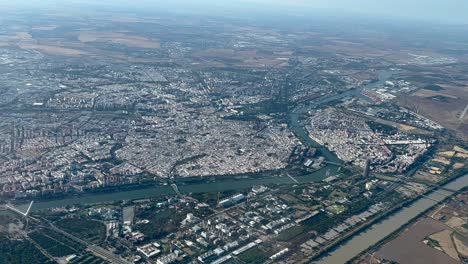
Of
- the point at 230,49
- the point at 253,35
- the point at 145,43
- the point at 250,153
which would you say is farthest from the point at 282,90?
the point at 253,35

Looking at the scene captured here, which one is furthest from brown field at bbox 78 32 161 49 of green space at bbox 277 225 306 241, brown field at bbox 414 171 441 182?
green space at bbox 277 225 306 241

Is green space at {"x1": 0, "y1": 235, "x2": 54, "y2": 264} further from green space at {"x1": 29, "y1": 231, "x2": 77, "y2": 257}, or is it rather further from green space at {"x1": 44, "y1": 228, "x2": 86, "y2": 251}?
green space at {"x1": 44, "y1": 228, "x2": 86, "y2": 251}

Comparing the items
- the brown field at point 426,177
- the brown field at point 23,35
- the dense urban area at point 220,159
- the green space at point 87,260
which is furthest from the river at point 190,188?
the brown field at point 23,35

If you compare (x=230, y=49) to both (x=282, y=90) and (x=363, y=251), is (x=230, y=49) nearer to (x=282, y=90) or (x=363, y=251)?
(x=282, y=90)

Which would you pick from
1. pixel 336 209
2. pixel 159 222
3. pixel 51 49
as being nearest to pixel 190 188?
pixel 159 222

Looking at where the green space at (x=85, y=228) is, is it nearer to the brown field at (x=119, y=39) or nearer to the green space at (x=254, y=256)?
the green space at (x=254, y=256)
